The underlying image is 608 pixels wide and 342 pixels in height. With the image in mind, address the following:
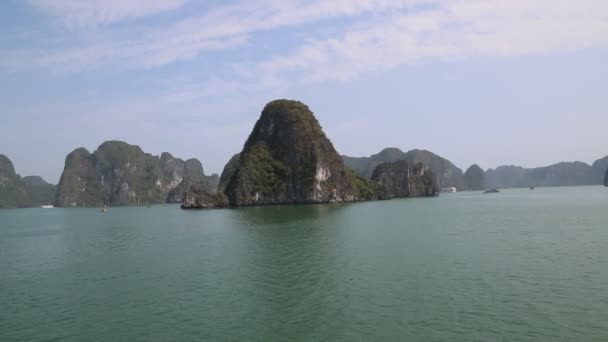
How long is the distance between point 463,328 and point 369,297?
643 cm

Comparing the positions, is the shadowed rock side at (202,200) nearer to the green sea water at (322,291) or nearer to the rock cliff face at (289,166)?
the rock cliff face at (289,166)

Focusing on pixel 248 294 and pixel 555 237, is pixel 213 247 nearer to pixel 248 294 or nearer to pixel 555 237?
pixel 248 294

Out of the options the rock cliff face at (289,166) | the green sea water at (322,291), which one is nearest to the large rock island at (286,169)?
the rock cliff face at (289,166)

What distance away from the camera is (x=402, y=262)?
34.7 meters

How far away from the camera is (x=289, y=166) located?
564 feet

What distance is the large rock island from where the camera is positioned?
16162 cm

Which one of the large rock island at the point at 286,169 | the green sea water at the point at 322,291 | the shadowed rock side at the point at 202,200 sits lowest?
the green sea water at the point at 322,291

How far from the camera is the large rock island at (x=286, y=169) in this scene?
162m

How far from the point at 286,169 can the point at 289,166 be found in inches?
77.7

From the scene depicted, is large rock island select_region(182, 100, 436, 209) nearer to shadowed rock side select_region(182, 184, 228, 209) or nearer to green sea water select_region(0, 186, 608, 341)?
shadowed rock side select_region(182, 184, 228, 209)

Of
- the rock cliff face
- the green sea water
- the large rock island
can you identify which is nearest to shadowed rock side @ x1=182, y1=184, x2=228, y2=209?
the large rock island

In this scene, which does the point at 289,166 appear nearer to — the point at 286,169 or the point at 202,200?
the point at 286,169

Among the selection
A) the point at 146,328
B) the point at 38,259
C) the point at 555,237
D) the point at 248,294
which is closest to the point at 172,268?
the point at 248,294

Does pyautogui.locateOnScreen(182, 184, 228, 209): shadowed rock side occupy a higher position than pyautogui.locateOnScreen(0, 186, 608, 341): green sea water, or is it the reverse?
pyautogui.locateOnScreen(182, 184, 228, 209): shadowed rock side
